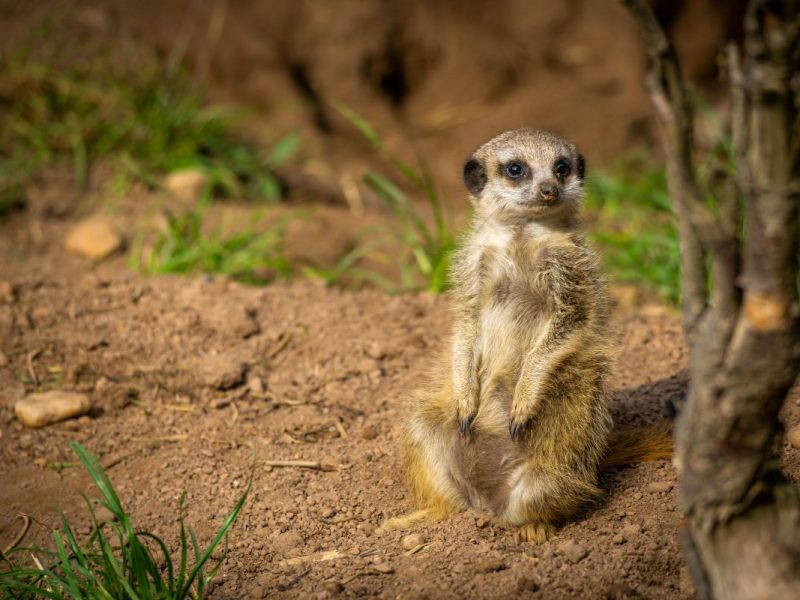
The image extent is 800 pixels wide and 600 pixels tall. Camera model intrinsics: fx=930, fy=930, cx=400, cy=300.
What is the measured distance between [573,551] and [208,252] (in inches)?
98.3

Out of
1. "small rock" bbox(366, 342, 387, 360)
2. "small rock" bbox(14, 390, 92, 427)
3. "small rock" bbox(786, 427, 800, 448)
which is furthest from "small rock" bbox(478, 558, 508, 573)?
"small rock" bbox(14, 390, 92, 427)

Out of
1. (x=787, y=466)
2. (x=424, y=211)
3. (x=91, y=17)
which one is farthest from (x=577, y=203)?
(x=91, y=17)

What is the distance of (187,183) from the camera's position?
5.16 metres

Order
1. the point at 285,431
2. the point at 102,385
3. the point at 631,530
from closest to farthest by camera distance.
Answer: the point at 631,530 < the point at 285,431 < the point at 102,385

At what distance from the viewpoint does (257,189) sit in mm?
5578

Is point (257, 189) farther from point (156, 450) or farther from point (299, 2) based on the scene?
point (156, 450)

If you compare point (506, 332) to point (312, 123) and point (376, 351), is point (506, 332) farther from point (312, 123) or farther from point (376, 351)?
point (312, 123)

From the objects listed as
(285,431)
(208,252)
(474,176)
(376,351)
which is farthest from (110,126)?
(474,176)

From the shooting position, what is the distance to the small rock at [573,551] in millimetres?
2318

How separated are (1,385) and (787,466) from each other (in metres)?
2.65

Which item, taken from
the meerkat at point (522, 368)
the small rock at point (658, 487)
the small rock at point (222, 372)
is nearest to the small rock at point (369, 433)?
the meerkat at point (522, 368)

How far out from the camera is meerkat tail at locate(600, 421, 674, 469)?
2.73 meters

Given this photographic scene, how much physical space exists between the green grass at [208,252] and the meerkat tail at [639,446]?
7.11 feet

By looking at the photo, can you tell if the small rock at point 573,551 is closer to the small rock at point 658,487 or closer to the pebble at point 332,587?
the small rock at point 658,487
